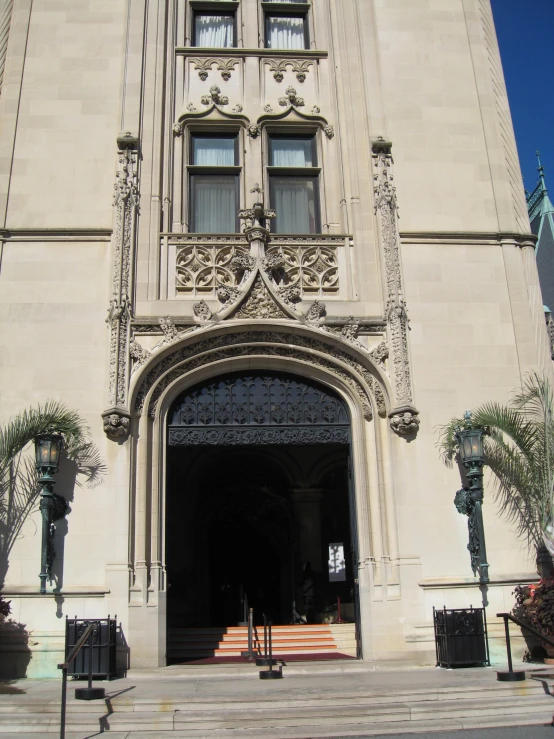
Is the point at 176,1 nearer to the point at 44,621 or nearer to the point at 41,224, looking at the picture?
the point at 41,224

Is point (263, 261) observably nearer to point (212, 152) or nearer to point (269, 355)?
point (269, 355)

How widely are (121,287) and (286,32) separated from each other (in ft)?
27.3

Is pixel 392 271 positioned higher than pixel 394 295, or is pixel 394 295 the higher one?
pixel 392 271

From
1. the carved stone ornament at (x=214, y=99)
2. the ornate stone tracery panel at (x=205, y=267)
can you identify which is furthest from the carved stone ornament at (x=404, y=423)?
the carved stone ornament at (x=214, y=99)

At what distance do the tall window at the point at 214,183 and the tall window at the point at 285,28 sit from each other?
2929 millimetres

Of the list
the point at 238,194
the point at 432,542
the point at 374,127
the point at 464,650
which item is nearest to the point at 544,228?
the point at 374,127


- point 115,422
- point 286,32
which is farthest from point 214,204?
point 115,422

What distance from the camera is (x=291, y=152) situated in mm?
17516

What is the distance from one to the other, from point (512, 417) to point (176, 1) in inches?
489

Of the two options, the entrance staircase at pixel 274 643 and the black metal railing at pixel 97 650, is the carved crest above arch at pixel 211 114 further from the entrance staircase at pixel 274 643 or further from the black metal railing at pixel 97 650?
the entrance staircase at pixel 274 643

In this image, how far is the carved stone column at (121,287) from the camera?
13.9m

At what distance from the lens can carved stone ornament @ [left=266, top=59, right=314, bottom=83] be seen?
58.3 feet

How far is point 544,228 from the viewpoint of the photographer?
89.1 ft

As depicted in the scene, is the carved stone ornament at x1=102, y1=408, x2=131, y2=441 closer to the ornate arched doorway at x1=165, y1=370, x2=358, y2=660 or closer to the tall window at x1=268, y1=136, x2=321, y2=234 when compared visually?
the tall window at x1=268, y1=136, x2=321, y2=234
